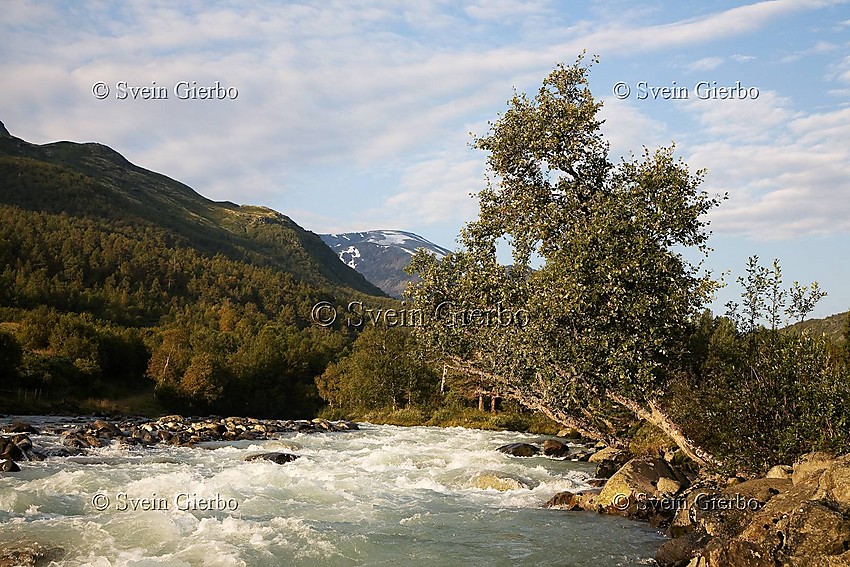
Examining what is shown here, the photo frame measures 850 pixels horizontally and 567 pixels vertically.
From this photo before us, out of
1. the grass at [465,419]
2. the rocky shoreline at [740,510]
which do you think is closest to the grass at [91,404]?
the grass at [465,419]

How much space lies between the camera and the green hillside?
70.7m

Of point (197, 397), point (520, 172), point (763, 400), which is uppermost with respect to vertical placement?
point (520, 172)

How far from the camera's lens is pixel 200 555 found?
14.8m

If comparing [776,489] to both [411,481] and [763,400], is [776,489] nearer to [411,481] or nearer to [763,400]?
[763,400]

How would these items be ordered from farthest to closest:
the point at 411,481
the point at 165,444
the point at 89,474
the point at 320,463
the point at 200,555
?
the point at 165,444, the point at 320,463, the point at 411,481, the point at 89,474, the point at 200,555

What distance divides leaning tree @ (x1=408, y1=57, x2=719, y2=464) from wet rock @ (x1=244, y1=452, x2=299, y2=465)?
947 cm

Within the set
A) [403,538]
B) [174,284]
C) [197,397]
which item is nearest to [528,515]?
[403,538]

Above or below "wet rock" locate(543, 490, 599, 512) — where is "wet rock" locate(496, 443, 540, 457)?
below

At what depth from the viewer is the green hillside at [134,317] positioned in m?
70.7

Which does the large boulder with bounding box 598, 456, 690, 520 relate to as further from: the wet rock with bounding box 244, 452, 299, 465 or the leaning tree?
the wet rock with bounding box 244, 452, 299, 465

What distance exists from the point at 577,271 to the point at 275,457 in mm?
17772

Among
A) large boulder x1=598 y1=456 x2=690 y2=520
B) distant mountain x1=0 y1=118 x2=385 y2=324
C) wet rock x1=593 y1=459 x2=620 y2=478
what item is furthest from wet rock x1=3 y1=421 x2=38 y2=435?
distant mountain x1=0 y1=118 x2=385 y2=324

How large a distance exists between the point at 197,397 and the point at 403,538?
201 ft

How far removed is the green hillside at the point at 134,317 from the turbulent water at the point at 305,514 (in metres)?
39.2
